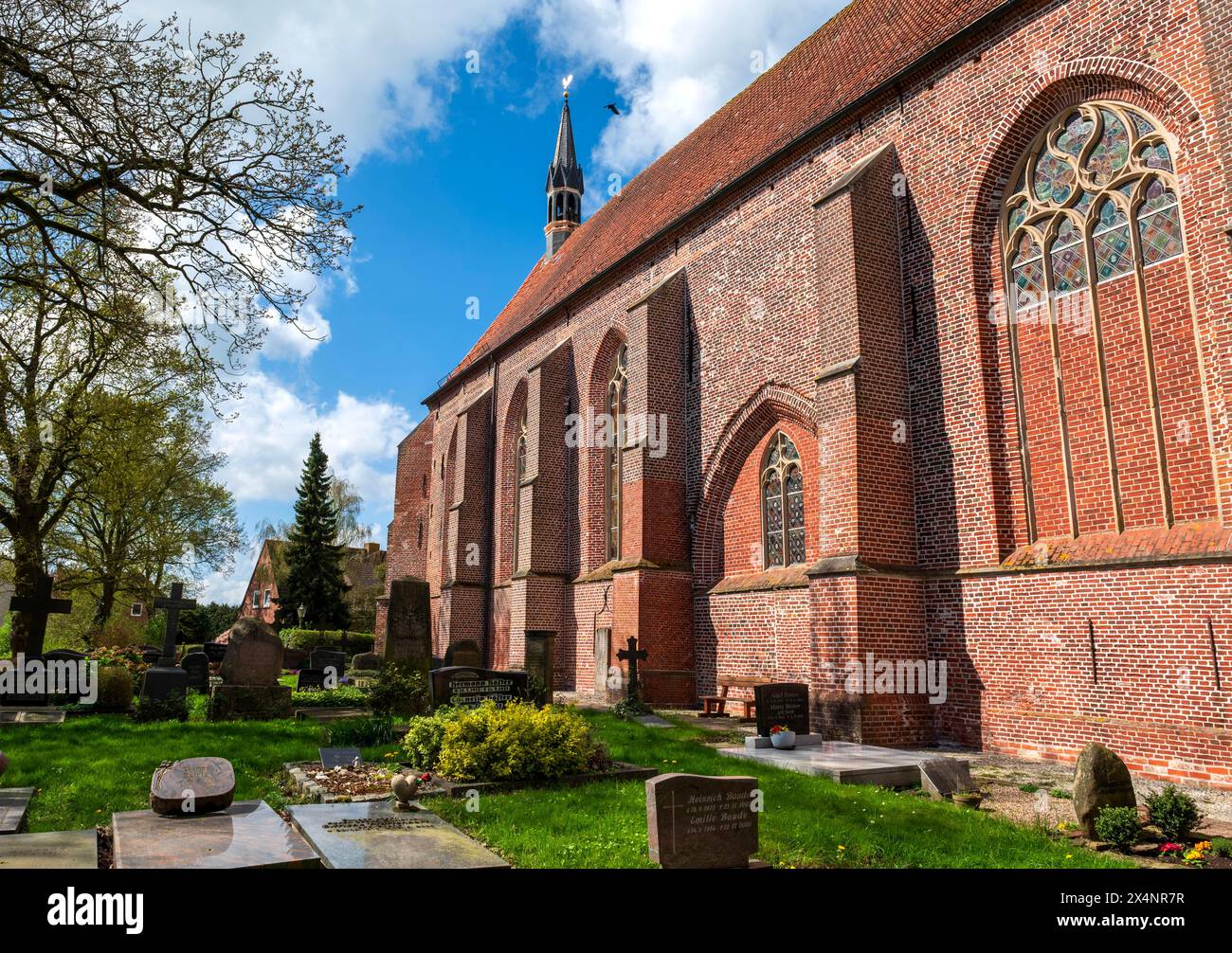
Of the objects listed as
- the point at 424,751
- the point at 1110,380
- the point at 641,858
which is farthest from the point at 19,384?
the point at 1110,380

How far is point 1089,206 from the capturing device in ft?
33.1

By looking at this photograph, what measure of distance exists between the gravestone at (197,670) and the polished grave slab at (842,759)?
476 inches

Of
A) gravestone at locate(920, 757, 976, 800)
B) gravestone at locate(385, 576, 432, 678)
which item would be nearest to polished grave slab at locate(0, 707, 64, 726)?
gravestone at locate(385, 576, 432, 678)

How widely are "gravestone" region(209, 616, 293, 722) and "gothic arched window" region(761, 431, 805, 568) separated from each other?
843cm

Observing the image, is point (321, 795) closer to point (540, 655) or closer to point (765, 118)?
point (540, 655)

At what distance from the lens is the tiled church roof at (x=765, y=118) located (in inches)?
531

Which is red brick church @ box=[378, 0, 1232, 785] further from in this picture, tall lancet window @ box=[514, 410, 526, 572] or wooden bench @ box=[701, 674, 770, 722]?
tall lancet window @ box=[514, 410, 526, 572]

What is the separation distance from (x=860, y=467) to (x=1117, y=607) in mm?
3470

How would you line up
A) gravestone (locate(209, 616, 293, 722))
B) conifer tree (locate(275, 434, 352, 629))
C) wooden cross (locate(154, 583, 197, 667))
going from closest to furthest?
gravestone (locate(209, 616, 293, 722)), wooden cross (locate(154, 583, 197, 667)), conifer tree (locate(275, 434, 352, 629))

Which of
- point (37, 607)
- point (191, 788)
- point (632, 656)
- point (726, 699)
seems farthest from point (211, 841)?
point (37, 607)

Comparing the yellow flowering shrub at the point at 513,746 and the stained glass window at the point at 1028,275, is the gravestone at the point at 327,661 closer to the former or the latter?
the yellow flowering shrub at the point at 513,746

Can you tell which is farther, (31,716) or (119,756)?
(31,716)

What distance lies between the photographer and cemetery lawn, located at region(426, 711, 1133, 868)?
5.43 m

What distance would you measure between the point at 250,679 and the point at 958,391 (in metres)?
11.3
